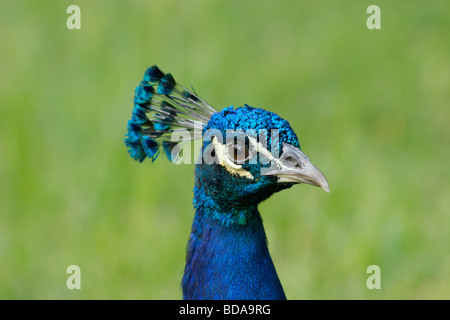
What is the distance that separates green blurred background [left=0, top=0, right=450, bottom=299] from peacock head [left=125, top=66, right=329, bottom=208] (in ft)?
5.41

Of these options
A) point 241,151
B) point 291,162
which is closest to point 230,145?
point 241,151

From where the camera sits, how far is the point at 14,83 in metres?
5.09

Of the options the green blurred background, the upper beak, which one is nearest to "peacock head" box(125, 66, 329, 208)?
the upper beak

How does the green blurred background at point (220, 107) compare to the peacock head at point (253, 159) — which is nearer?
the peacock head at point (253, 159)

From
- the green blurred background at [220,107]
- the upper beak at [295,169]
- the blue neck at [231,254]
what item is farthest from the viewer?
the green blurred background at [220,107]

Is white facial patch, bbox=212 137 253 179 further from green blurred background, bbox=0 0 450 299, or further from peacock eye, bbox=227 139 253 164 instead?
green blurred background, bbox=0 0 450 299

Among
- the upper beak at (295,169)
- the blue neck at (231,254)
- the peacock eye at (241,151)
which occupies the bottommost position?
the blue neck at (231,254)

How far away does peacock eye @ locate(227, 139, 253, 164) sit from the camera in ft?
6.90

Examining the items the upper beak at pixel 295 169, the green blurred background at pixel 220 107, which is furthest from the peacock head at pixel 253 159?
the green blurred background at pixel 220 107

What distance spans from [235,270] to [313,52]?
3.21 m

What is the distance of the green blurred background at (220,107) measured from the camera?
396 cm

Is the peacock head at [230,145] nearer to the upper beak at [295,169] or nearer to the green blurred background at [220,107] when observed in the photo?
the upper beak at [295,169]

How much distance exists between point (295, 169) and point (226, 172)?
0.20 meters

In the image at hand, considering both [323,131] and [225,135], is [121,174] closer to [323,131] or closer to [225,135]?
[323,131]
